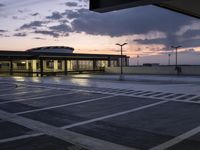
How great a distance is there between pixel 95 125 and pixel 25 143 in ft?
12.3

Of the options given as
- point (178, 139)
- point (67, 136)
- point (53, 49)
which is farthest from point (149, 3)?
point (53, 49)

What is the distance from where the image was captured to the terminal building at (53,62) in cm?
6612

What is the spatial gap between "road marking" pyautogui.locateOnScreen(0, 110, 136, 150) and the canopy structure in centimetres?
436

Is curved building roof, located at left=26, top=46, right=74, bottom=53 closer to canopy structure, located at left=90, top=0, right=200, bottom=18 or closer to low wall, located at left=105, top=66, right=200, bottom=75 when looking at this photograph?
low wall, located at left=105, top=66, right=200, bottom=75

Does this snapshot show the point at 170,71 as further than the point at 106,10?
Yes

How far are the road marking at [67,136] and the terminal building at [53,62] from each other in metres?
48.5

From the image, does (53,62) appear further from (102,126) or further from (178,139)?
(178,139)

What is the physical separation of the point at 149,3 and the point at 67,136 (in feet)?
18.4

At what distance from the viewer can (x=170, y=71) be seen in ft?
192

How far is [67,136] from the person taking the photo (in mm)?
11461

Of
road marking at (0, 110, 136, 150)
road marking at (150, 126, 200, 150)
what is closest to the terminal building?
road marking at (0, 110, 136, 150)

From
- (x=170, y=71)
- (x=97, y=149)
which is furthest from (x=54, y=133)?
(x=170, y=71)

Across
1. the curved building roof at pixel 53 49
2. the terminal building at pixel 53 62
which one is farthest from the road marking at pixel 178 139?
the curved building roof at pixel 53 49

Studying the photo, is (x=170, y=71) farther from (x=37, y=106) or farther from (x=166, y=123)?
(x=166, y=123)
